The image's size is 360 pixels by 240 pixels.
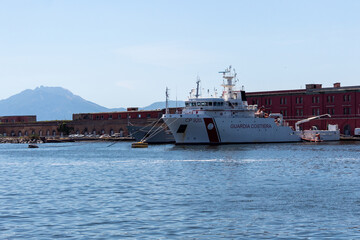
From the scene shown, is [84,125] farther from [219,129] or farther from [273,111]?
[219,129]

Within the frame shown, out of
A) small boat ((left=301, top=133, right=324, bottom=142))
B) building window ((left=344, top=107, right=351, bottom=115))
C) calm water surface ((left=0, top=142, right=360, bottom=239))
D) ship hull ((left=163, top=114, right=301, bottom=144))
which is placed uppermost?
building window ((left=344, top=107, right=351, bottom=115))

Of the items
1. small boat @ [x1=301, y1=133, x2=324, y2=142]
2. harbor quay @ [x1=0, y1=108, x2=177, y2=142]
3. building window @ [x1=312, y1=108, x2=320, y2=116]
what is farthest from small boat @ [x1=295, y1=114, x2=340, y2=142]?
harbor quay @ [x1=0, y1=108, x2=177, y2=142]

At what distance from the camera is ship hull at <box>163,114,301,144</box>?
78.7m

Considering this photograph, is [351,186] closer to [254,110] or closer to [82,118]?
[254,110]

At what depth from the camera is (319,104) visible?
365 feet

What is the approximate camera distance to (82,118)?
5586 inches

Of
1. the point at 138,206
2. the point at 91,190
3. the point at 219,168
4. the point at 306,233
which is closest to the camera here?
the point at 306,233

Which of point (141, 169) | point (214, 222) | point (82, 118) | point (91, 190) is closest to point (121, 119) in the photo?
point (82, 118)

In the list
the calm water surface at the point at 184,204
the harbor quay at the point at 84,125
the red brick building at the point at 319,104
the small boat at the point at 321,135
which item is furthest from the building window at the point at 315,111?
the calm water surface at the point at 184,204

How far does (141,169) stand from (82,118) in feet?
332

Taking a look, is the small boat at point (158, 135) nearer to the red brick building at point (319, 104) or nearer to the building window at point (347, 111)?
the red brick building at point (319, 104)

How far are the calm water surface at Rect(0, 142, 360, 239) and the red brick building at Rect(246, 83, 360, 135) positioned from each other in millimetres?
68282

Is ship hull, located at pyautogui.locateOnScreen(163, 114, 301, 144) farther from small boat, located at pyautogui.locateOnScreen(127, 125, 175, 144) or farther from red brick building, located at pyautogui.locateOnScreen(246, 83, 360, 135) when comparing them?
red brick building, located at pyautogui.locateOnScreen(246, 83, 360, 135)

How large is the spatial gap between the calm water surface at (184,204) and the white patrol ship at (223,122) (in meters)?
37.3
